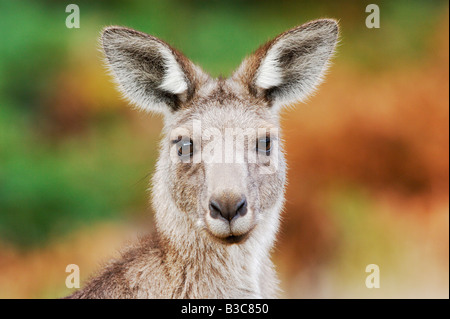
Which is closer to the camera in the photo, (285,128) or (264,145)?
(264,145)

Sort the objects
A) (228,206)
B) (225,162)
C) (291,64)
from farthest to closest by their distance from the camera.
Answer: (291,64) < (225,162) < (228,206)

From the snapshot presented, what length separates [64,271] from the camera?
9.19 meters

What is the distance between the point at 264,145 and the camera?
14.8 ft

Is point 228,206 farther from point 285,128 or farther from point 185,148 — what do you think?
point 285,128

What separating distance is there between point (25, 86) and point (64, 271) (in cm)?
311

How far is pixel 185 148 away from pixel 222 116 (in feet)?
1.12

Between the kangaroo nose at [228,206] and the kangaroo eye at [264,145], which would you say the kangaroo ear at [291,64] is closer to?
the kangaroo eye at [264,145]

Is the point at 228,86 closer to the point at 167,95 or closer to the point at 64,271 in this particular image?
the point at 167,95

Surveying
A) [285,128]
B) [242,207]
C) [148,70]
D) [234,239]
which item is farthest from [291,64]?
[285,128]

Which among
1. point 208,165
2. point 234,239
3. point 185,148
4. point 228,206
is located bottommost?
point 234,239

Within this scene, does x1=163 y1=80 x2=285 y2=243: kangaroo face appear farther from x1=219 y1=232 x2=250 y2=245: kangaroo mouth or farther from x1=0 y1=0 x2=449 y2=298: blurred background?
x1=0 y1=0 x2=449 y2=298: blurred background

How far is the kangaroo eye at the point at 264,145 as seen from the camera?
447 centimetres
